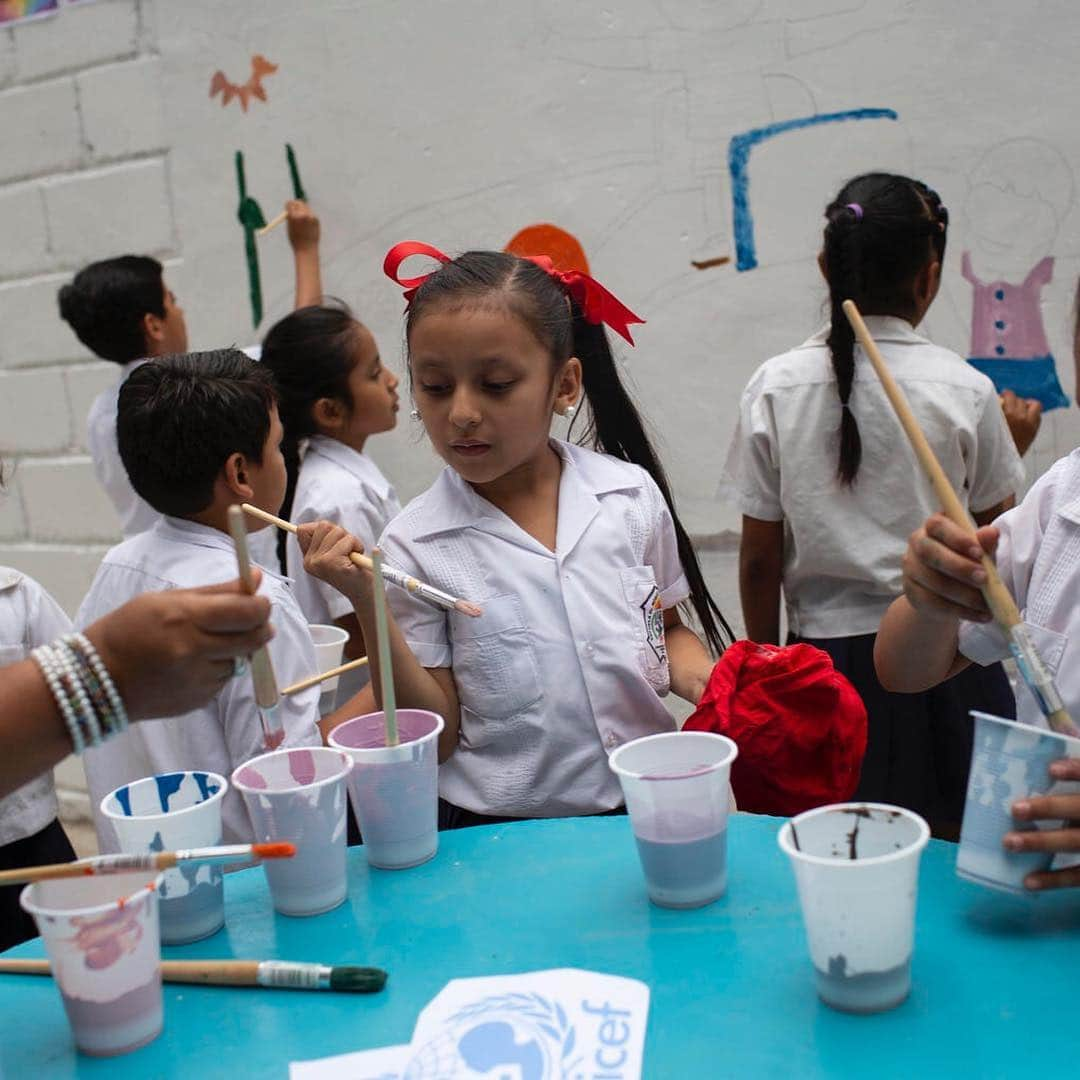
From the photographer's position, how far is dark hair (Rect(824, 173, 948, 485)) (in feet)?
6.87

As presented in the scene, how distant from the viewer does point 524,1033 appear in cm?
97

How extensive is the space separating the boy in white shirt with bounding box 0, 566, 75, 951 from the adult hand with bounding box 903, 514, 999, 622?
1266 millimetres

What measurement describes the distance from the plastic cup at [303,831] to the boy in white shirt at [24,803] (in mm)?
792

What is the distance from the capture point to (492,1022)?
0.98 metres

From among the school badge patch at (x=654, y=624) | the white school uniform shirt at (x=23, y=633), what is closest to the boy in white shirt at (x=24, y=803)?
the white school uniform shirt at (x=23, y=633)

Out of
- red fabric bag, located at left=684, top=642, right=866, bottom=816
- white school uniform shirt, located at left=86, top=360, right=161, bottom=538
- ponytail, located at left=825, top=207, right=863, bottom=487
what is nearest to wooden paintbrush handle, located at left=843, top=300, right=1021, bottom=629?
red fabric bag, located at left=684, top=642, right=866, bottom=816

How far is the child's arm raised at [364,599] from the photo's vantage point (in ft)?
4.93

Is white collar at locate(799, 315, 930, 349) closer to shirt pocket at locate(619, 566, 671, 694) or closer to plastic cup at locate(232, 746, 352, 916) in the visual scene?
shirt pocket at locate(619, 566, 671, 694)

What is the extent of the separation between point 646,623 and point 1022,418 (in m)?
1.02

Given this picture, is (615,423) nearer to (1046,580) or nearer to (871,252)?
(871,252)

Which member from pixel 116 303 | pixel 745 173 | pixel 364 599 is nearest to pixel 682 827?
pixel 364 599

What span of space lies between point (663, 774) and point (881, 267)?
4.33 feet

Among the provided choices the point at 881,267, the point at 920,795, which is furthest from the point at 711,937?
the point at 881,267

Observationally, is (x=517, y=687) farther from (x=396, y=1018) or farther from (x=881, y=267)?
(x=881, y=267)
